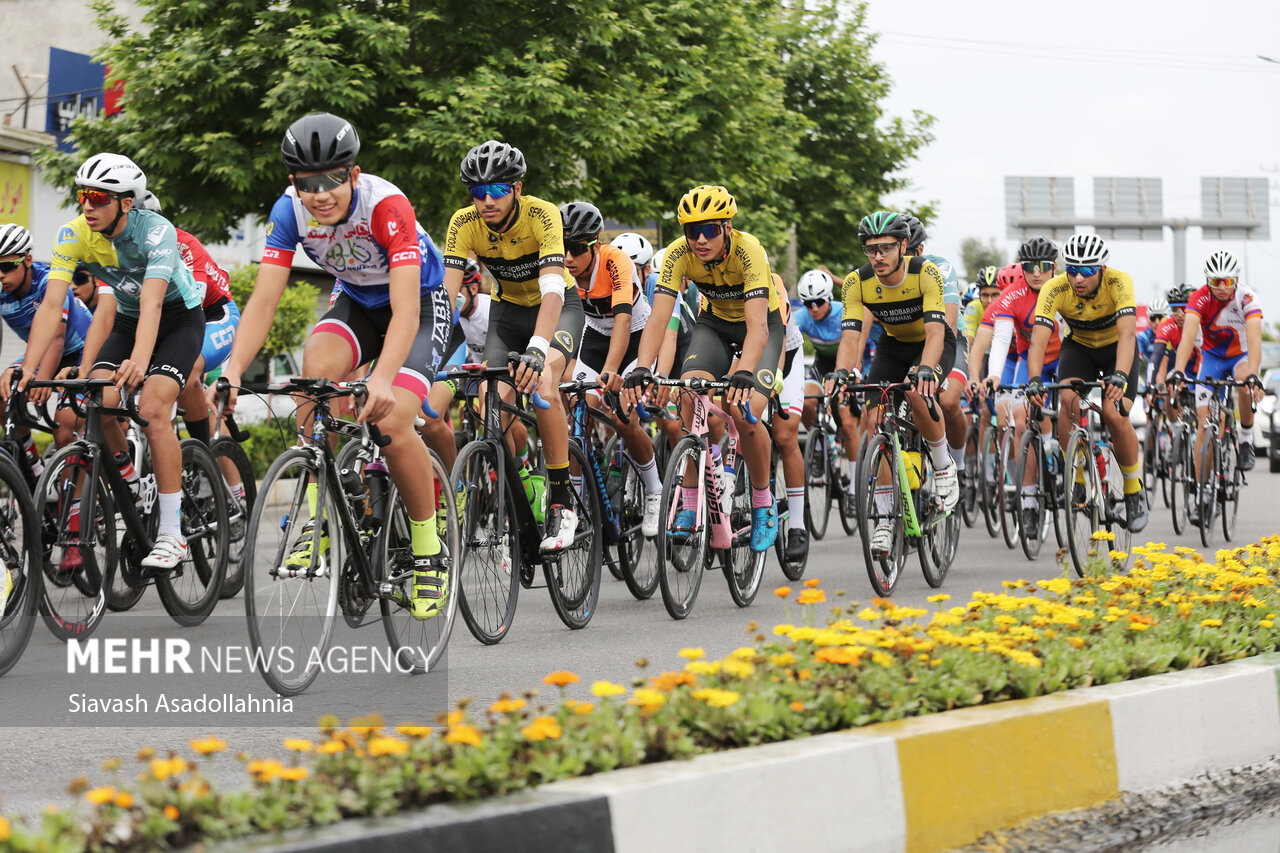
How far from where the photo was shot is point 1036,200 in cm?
5981

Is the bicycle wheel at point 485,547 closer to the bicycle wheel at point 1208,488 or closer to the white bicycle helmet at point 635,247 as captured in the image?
the white bicycle helmet at point 635,247

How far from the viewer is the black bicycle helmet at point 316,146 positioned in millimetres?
5438

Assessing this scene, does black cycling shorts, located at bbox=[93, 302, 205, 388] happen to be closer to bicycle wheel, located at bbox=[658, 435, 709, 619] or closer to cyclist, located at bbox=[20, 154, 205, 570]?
cyclist, located at bbox=[20, 154, 205, 570]

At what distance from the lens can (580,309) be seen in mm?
7668

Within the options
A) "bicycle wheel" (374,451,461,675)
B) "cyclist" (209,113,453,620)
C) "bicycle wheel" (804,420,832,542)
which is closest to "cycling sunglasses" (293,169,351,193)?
"cyclist" (209,113,453,620)

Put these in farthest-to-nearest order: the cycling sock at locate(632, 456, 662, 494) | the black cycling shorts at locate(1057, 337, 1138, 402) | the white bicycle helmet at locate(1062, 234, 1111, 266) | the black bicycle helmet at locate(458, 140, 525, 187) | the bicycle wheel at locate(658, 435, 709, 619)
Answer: the black cycling shorts at locate(1057, 337, 1138, 402) → the white bicycle helmet at locate(1062, 234, 1111, 266) → the cycling sock at locate(632, 456, 662, 494) → the bicycle wheel at locate(658, 435, 709, 619) → the black bicycle helmet at locate(458, 140, 525, 187)

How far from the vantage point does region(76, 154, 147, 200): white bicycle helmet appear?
22.6ft

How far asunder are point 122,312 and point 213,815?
5301 millimetres

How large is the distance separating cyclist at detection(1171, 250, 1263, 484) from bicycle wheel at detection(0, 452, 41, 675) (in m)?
9.07

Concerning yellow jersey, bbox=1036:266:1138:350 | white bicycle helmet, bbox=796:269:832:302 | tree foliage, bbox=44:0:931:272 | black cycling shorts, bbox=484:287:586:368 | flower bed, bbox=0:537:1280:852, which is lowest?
flower bed, bbox=0:537:1280:852

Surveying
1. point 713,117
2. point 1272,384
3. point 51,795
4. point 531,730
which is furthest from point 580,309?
point 1272,384

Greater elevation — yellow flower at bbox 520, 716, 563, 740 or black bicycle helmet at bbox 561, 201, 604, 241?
black bicycle helmet at bbox 561, 201, 604, 241

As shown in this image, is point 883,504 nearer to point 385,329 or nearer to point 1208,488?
point 385,329

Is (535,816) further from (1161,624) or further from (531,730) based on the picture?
(1161,624)
